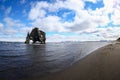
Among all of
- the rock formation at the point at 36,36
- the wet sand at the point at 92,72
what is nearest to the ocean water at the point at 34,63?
the wet sand at the point at 92,72

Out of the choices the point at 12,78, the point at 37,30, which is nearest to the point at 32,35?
the point at 37,30

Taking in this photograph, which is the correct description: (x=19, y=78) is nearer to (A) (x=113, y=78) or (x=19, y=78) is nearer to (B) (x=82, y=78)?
(B) (x=82, y=78)

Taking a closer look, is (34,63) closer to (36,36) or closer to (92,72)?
(92,72)

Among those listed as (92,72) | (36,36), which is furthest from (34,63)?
(36,36)

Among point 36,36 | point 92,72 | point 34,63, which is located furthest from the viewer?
point 36,36

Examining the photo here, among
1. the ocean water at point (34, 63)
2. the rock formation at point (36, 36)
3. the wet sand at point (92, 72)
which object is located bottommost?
the ocean water at point (34, 63)

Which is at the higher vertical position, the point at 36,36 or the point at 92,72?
the point at 36,36

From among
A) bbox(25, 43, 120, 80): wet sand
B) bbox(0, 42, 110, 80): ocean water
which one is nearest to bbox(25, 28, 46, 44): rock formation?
bbox(0, 42, 110, 80): ocean water

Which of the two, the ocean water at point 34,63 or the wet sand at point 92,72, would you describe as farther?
the ocean water at point 34,63

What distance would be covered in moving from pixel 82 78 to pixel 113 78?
146 centimetres

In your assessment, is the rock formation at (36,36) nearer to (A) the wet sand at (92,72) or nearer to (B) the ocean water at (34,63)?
(B) the ocean water at (34,63)

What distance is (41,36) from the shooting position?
106250 millimetres

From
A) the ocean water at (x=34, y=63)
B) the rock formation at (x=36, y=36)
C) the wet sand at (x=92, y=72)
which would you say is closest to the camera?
the wet sand at (x=92, y=72)

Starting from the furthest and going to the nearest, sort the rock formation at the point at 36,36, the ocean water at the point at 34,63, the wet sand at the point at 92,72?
the rock formation at the point at 36,36 < the ocean water at the point at 34,63 < the wet sand at the point at 92,72
